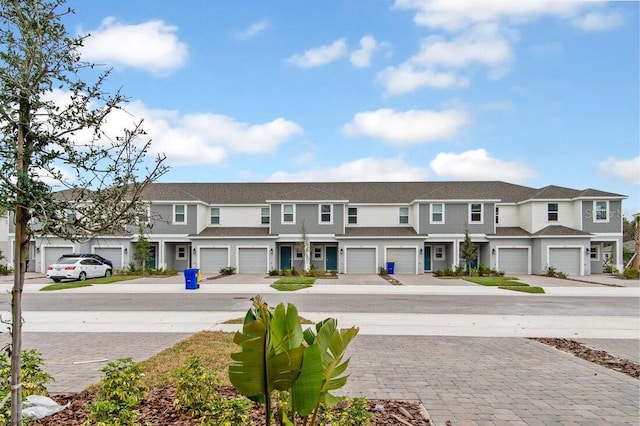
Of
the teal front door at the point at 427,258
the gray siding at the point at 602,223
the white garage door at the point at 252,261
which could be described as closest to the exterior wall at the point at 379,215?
the teal front door at the point at 427,258

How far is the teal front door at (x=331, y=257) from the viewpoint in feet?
118

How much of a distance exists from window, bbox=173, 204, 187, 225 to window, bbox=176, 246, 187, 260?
Result: 297 cm

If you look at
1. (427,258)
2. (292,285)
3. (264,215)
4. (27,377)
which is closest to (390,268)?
(427,258)

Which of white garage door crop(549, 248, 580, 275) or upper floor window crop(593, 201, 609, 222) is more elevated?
upper floor window crop(593, 201, 609, 222)

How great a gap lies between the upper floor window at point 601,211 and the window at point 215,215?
97.0 ft

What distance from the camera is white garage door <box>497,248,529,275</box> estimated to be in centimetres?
3381

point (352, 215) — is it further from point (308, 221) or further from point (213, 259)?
point (213, 259)

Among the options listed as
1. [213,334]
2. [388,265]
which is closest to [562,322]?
[213,334]

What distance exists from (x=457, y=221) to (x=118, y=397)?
1250 inches

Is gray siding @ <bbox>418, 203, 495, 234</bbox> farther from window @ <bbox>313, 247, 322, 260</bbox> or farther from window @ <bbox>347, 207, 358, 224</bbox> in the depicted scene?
window @ <bbox>313, 247, 322, 260</bbox>

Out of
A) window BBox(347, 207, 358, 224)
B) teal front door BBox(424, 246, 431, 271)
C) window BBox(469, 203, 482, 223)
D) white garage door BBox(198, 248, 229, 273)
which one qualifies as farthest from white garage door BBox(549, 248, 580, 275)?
white garage door BBox(198, 248, 229, 273)

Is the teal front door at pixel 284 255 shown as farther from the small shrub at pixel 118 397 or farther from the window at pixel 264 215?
the small shrub at pixel 118 397

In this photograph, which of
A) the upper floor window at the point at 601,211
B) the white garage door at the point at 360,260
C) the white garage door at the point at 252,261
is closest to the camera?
the white garage door at the point at 360,260

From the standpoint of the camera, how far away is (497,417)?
5082mm
